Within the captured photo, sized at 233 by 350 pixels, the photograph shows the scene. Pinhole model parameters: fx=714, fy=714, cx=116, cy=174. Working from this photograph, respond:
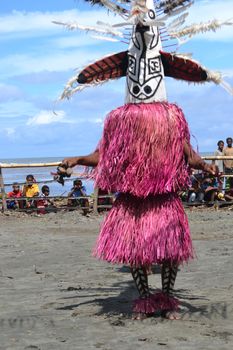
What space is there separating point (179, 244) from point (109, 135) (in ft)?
3.02

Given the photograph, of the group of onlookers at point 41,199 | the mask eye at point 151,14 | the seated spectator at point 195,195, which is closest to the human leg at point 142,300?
the mask eye at point 151,14

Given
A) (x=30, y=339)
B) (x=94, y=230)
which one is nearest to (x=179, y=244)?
(x=30, y=339)

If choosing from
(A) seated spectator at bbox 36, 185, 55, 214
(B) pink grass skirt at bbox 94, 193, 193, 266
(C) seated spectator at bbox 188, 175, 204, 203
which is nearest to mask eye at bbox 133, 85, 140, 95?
(B) pink grass skirt at bbox 94, 193, 193, 266

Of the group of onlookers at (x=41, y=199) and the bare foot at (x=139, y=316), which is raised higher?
the group of onlookers at (x=41, y=199)

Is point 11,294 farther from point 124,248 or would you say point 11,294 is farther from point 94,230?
point 94,230

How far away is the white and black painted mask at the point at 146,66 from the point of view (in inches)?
201

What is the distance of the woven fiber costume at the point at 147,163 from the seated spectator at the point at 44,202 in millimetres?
8645

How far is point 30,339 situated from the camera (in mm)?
4438

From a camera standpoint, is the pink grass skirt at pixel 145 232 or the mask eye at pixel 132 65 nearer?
the pink grass skirt at pixel 145 232

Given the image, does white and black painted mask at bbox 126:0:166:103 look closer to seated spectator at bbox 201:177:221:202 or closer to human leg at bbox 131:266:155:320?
human leg at bbox 131:266:155:320

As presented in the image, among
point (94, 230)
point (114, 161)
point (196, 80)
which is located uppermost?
point (196, 80)

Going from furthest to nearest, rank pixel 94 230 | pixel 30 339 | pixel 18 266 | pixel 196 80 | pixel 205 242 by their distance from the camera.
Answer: pixel 94 230 → pixel 205 242 → pixel 18 266 → pixel 196 80 → pixel 30 339

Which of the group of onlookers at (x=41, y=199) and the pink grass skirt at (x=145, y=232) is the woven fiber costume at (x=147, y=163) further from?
the group of onlookers at (x=41, y=199)

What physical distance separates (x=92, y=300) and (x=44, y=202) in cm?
838
